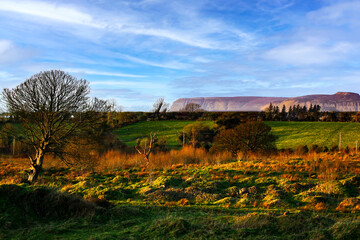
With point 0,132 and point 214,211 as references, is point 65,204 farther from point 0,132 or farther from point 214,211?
point 0,132

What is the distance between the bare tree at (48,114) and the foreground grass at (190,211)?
4236mm

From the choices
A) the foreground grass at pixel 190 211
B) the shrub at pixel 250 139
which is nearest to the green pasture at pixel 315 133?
the shrub at pixel 250 139

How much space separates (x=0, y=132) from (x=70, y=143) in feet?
13.8

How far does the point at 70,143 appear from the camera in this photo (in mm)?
17078

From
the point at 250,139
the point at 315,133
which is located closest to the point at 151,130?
the point at 315,133

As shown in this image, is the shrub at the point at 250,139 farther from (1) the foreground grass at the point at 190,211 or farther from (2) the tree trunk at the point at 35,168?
(2) the tree trunk at the point at 35,168

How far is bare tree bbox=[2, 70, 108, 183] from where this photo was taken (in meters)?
16.6

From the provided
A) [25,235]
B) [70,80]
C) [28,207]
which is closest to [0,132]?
[70,80]

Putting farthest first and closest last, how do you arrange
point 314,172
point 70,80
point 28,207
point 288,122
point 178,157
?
1. point 288,122
2. point 178,157
3. point 70,80
4. point 314,172
5. point 28,207

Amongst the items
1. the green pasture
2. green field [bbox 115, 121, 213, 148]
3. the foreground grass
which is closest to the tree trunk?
the foreground grass

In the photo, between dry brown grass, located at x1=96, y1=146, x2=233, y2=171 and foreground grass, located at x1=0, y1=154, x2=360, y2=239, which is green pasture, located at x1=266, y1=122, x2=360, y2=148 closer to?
dry brown grass, located at x1=96, y1=146, x2=233, y2=171

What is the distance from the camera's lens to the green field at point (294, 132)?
149ft

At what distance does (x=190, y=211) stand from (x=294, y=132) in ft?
166

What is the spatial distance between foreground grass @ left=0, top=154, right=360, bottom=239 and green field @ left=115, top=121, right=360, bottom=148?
29.8 meters
